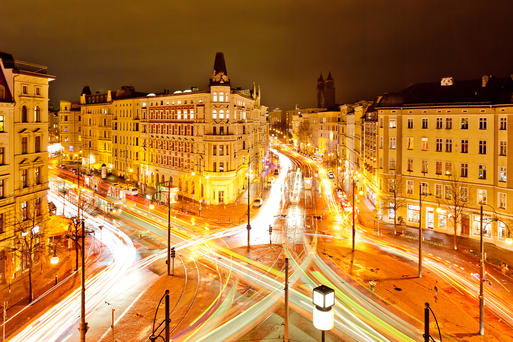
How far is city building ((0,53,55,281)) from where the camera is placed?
30.0m

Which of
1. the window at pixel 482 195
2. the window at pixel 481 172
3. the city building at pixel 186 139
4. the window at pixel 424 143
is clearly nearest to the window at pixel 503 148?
the window at pixel 481 172

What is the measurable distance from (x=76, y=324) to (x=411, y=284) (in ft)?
82.3

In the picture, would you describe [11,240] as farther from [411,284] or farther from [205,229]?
[411,284]

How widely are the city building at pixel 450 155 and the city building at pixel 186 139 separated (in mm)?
25182

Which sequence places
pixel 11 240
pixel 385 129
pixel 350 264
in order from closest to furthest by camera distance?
1. pixel 11 240
2. pixel 350 264
3. pixel 385 129

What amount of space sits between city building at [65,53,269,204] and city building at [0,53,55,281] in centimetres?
1530

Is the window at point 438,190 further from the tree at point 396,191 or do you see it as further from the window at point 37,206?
the window at point 37,206

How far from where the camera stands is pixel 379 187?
171ft

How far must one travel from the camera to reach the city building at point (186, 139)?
197ft

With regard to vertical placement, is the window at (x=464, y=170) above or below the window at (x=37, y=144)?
below

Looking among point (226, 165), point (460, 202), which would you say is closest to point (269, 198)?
point (226, 165)

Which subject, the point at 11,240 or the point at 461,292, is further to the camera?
the point at 11,240

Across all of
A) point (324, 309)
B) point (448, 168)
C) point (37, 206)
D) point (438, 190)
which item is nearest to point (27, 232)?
point (37, 206)

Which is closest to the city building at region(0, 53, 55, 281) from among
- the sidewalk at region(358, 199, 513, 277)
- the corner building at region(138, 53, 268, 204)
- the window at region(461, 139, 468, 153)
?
the corner building at region(138, 53, 268, 204)
